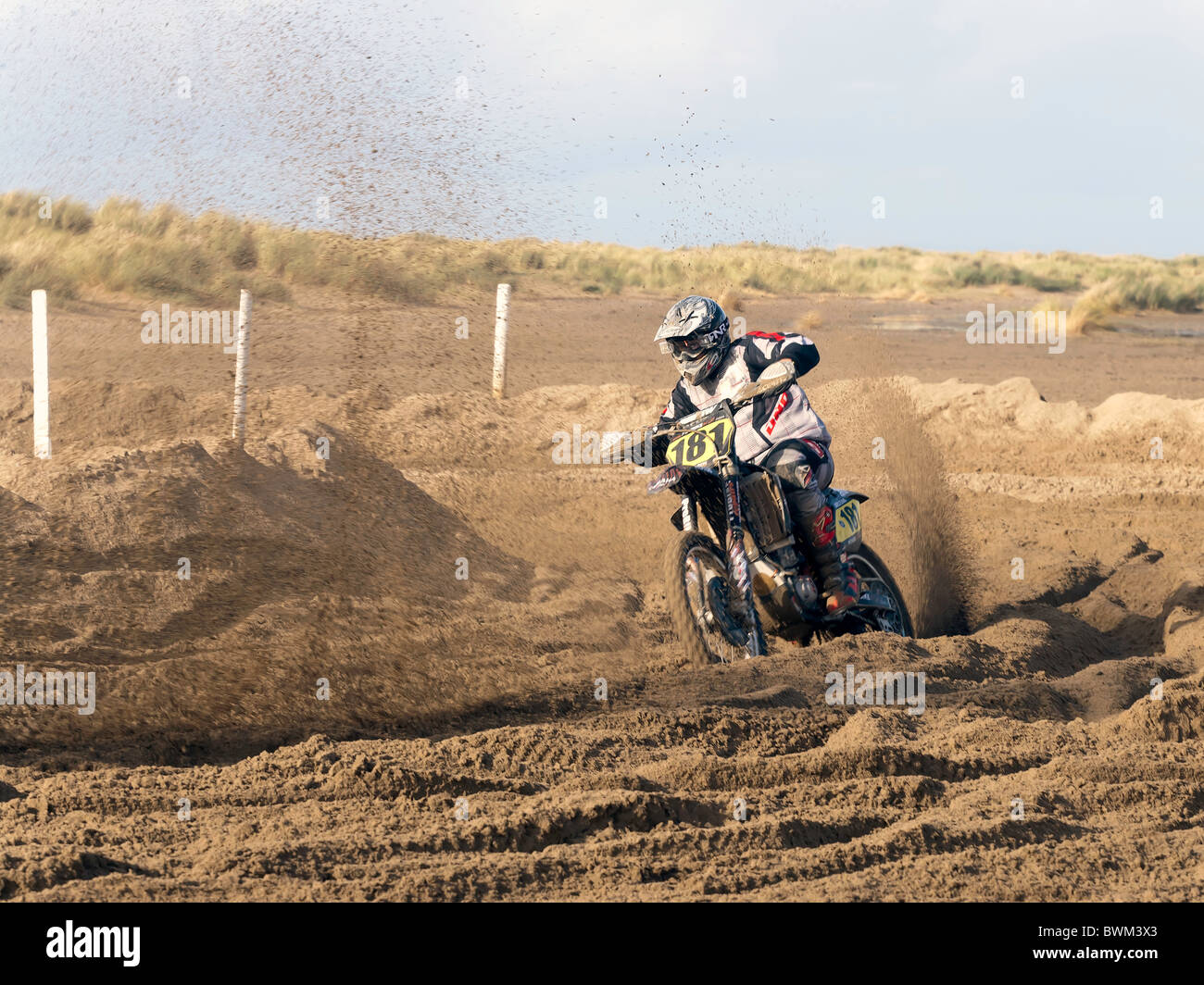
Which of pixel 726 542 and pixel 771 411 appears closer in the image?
pixel 726 542

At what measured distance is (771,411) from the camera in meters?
7.12

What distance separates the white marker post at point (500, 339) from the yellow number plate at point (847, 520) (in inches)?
386

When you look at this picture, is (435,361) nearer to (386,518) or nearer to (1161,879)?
(386,518)

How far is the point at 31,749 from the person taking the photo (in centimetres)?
500

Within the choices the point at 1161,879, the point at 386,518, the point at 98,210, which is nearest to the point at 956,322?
the point at 98,210

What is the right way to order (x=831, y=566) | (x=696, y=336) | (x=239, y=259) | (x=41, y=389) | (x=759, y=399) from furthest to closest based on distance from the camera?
(x=239, y=259)
(x=41, y=389)
(x=831, y=566)
(x=759, y=399)
(x=696, y=336)

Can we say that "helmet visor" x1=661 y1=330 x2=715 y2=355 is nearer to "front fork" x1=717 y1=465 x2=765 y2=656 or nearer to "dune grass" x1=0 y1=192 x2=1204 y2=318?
"front fork" x1=717 y1=465 x2=765 y2=656

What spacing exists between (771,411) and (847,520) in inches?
33.8

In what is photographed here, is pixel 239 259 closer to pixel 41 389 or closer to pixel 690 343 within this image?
pixel 41 389

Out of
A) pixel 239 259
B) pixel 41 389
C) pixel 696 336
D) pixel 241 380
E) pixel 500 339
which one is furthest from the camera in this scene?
pixel 239 259

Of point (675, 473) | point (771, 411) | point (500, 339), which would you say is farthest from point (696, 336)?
point (500, 339)

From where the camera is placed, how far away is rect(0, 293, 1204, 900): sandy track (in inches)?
148

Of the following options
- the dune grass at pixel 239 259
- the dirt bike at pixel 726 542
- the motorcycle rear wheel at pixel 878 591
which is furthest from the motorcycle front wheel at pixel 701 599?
the dune grass at pixel 239 259

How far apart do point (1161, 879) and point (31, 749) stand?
4329 mm
